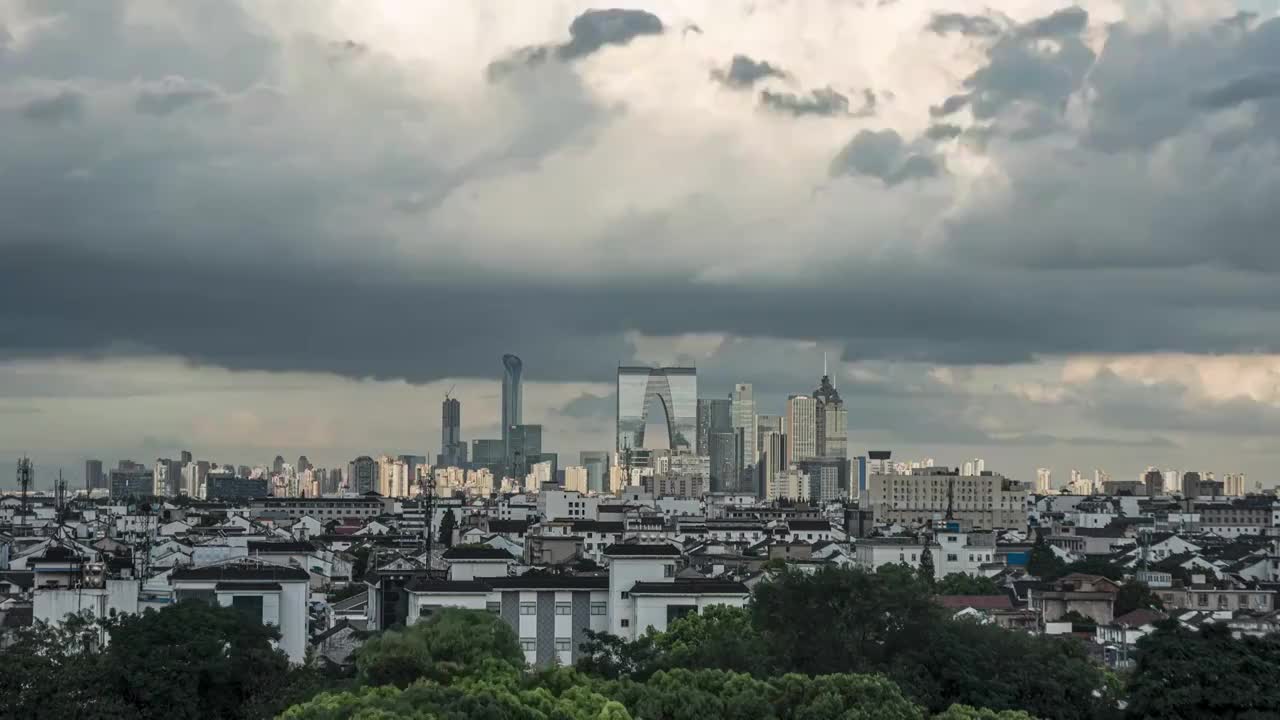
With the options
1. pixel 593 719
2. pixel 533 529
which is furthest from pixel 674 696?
pixel 533 529

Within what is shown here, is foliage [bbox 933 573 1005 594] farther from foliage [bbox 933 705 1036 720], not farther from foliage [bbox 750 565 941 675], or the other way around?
foliage [bbox 933 705 1036 720]

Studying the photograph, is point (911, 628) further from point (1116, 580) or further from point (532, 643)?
point (1116, 580)

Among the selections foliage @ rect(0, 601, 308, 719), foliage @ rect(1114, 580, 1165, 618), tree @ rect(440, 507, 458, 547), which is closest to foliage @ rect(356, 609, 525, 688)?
foliage @ rect(0, 601, 308, 719)

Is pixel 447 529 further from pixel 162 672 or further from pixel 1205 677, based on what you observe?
pixel 1205 677

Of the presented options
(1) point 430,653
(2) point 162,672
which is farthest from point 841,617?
(2) point 162,672

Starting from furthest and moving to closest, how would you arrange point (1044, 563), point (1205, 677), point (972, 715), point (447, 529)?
point (447, 529) → point (1044, 563) → point (1205, 677) → point (972, 715)

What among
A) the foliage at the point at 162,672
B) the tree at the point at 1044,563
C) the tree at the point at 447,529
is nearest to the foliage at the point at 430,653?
the foliage at the point at 162,672
